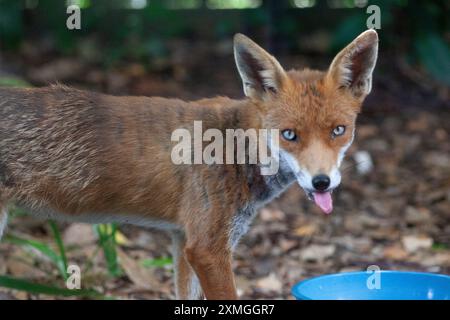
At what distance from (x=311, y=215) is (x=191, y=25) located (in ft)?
15.7

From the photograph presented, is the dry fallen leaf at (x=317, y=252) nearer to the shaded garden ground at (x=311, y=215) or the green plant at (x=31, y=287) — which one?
the shaded garden ground at (x=311, y=215)

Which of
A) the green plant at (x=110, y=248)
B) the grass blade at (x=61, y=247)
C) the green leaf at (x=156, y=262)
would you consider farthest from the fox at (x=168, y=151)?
the green leaf at (x=156, y=262)

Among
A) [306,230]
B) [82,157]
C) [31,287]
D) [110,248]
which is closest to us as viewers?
[82,157]

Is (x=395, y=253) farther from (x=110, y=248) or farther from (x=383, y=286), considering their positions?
(x=110, y=248)

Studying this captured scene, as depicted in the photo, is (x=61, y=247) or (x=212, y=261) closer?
(x=212, y=261)

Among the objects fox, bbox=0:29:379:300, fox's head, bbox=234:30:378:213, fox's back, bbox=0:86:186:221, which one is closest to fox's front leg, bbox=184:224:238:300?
fox, bbox=0:29:379:300

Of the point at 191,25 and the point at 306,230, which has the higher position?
the point at 191,25

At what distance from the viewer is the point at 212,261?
441cm

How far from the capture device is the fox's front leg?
4410 millimetres

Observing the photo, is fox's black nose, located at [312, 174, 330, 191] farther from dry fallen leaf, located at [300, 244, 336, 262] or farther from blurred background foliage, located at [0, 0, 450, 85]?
blurred background foliage, located at [0, 0, 450, 85]

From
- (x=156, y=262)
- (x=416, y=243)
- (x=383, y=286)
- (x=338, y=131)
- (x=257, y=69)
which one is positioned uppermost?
(x=257, y=69)

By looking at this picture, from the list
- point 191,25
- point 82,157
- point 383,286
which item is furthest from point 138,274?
point 191,25
